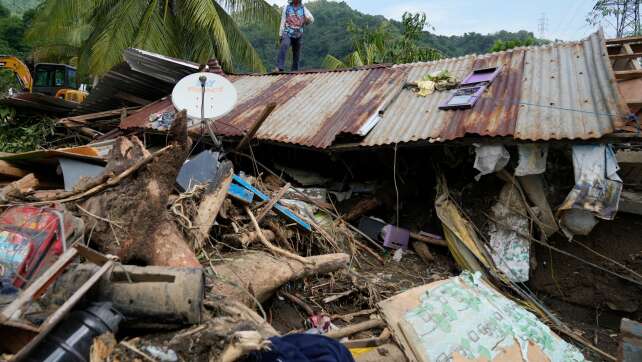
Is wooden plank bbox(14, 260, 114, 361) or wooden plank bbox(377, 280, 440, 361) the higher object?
wooden plank bbox(14, 260, 114, 361)

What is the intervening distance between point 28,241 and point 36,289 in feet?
2.37

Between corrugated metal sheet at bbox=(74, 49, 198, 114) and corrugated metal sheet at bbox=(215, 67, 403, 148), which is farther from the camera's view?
corrugated metal sheet at bbox=(74, 49, 198, 114)

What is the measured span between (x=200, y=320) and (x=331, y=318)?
71.5 inches

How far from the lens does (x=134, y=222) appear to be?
3398 mm

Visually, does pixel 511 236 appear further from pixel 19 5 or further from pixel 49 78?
pixel 19 5

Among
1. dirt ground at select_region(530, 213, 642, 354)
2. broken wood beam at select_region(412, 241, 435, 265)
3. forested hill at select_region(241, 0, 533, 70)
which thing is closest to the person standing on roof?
broken wood beam at select_region(412, 241, 435, 265)

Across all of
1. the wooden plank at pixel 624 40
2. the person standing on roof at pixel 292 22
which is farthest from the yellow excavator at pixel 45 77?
the wooden plank at pixel 624 40

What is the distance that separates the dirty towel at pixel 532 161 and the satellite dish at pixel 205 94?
13.1 feet

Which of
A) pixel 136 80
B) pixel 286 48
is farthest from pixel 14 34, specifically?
pixel 286 48

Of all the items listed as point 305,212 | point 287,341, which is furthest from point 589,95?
point 287,341

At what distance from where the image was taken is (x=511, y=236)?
5453 millimetres

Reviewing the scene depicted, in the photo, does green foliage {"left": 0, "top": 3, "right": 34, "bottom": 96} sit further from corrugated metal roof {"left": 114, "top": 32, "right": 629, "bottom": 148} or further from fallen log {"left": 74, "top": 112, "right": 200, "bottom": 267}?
fallen log {"left": 74, "top": 112, "right": 200, "bottom": 267}

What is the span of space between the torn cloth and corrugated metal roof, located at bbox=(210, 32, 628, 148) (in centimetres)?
25

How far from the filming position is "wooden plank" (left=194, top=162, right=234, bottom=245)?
3.98m
